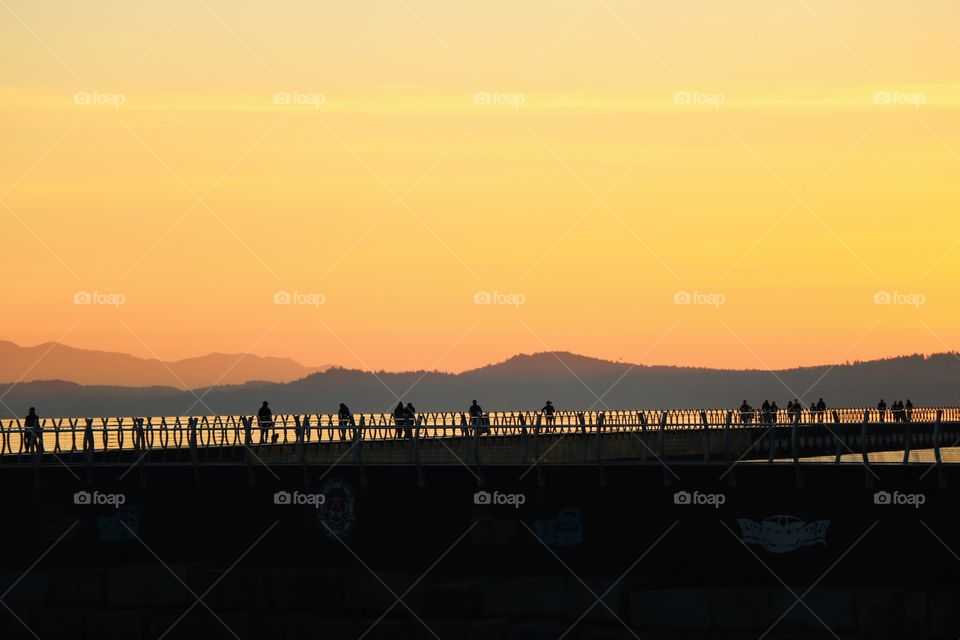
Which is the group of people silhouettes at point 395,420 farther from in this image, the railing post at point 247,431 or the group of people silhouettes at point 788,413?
the group of people silhouettes at point 788,413

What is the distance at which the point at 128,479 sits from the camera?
47.8 m

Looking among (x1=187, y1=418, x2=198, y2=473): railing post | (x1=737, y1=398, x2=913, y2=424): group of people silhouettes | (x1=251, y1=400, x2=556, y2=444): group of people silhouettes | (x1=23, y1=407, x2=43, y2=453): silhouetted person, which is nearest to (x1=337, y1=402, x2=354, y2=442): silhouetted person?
(x1=251, y1=400, x2=556, y2=444): group of people silhouettes

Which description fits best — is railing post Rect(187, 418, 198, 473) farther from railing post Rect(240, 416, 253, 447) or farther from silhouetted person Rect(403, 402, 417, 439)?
silhouetted person Rect(403, 402, 417, 439)

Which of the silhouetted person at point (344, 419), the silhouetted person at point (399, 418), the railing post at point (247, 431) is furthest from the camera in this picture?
the silhouetted person at point (399, 418)

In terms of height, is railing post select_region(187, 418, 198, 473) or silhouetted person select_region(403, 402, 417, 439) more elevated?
silhouetted person select_region(403, 402, 417, 439)

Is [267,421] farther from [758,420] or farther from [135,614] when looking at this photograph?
[758,420]

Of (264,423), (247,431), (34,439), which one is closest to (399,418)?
(264,423)

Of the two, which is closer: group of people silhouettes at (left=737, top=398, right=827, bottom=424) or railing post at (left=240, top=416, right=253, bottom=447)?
railing post at (left=240, top=416, right=253, bottom=447)

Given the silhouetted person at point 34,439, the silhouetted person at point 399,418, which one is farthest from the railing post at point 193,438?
the silhouetted person at point 399,418

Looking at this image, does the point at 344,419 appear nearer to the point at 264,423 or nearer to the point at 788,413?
the point at 264,423

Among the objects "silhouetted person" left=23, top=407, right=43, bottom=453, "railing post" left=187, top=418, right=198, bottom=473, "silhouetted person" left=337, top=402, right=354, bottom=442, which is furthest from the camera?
"silhouetted person" left=337, top=402, right=354, bottom=442

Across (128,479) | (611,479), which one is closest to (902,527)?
(611,479)

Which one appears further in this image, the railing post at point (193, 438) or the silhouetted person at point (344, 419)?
the silhouetted person at point (344, 419)

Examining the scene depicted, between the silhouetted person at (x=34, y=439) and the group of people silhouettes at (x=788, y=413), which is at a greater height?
the group of people silhouettes at (x=788, y=413)
